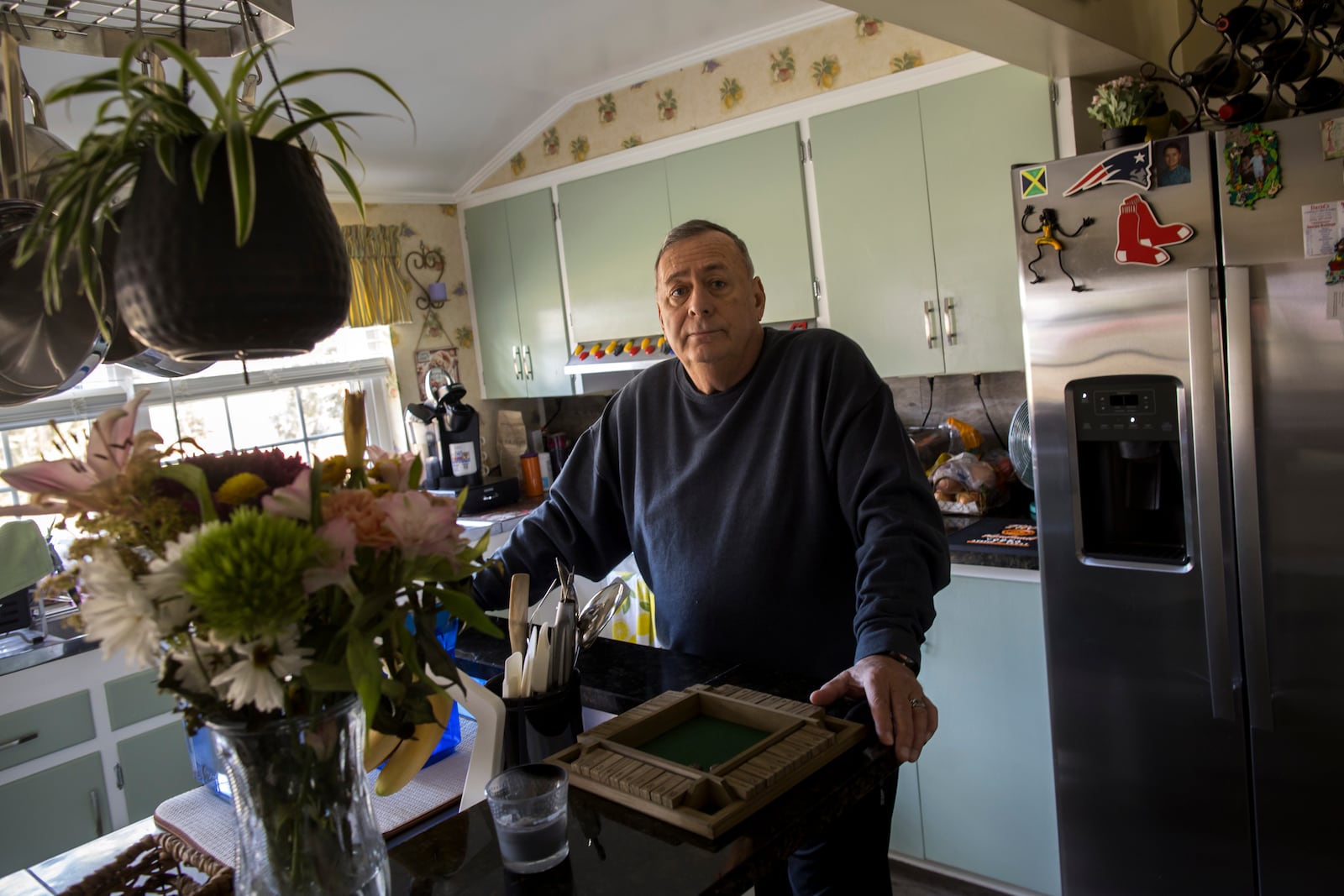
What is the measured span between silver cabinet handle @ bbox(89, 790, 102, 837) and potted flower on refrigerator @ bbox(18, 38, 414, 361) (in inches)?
103

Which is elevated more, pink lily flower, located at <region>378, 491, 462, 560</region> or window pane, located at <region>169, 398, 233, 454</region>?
window pane, located at <region>169, 398, 233, 454</region>

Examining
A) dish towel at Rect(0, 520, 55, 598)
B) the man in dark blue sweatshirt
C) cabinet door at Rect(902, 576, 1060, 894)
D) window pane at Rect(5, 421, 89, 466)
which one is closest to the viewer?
the man in dark blue sweatshirt

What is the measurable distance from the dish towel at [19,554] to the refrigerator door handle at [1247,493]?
243 cm

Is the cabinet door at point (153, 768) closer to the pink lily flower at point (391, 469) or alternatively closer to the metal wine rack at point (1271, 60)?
the pink lily flower at point (391, 469)

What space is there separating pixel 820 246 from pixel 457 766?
7.07 ft

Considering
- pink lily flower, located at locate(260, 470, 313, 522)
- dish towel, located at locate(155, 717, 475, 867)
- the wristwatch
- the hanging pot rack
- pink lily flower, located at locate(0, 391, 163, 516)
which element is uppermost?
the hanging pot rack

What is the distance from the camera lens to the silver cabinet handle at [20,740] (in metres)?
2.64

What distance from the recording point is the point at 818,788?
1.04 metres

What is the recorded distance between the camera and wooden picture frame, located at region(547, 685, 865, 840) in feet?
3.29

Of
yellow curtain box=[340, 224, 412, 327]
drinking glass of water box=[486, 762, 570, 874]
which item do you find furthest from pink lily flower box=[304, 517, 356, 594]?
yellow curtain box=[340, 224, 412, 327]

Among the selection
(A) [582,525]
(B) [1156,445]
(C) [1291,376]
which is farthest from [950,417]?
(A) [582,525]

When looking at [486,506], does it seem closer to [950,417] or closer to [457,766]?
[950,417]

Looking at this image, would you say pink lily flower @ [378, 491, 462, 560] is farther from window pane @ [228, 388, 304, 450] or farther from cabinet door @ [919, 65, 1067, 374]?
window pane @ [228, 388, 304, 450]

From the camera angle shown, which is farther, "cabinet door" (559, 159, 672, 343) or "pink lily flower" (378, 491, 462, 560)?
"cabinet door" (559, 159, 672, 343)
